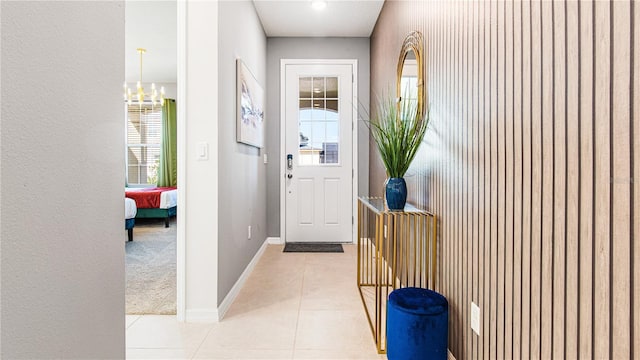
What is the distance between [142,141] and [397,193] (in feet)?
20.9

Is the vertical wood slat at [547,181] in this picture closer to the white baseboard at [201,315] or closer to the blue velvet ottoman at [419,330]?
the blue velvet ottoman at [419,330]

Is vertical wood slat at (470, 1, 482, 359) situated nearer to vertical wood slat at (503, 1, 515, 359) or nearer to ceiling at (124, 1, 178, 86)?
vertical wood slat at (503, 1, 515, 359)

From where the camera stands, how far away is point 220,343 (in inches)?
73.0

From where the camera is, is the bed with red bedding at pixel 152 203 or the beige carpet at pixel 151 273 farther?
the bed with red bedding at pixel 152 203

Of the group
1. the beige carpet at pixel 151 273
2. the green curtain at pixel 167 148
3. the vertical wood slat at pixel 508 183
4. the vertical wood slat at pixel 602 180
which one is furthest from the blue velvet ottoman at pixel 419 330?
the green curtain at pixel 167 148

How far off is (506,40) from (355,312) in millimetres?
1778

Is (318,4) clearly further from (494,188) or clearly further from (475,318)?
(475,318)

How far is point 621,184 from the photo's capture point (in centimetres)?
73

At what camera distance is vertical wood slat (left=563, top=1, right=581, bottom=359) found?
84cm

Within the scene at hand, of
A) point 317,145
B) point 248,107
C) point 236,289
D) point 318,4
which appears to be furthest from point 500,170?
point 317,145

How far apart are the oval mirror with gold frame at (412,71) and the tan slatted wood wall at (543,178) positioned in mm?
442

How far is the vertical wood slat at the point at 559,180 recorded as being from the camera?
0.89 meters

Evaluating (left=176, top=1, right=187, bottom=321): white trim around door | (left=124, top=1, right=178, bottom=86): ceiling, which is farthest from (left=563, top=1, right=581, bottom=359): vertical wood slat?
(left=124, top=1, right=178, bottom=86): ceiling

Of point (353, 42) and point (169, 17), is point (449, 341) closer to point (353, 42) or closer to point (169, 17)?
point (353, 42)
